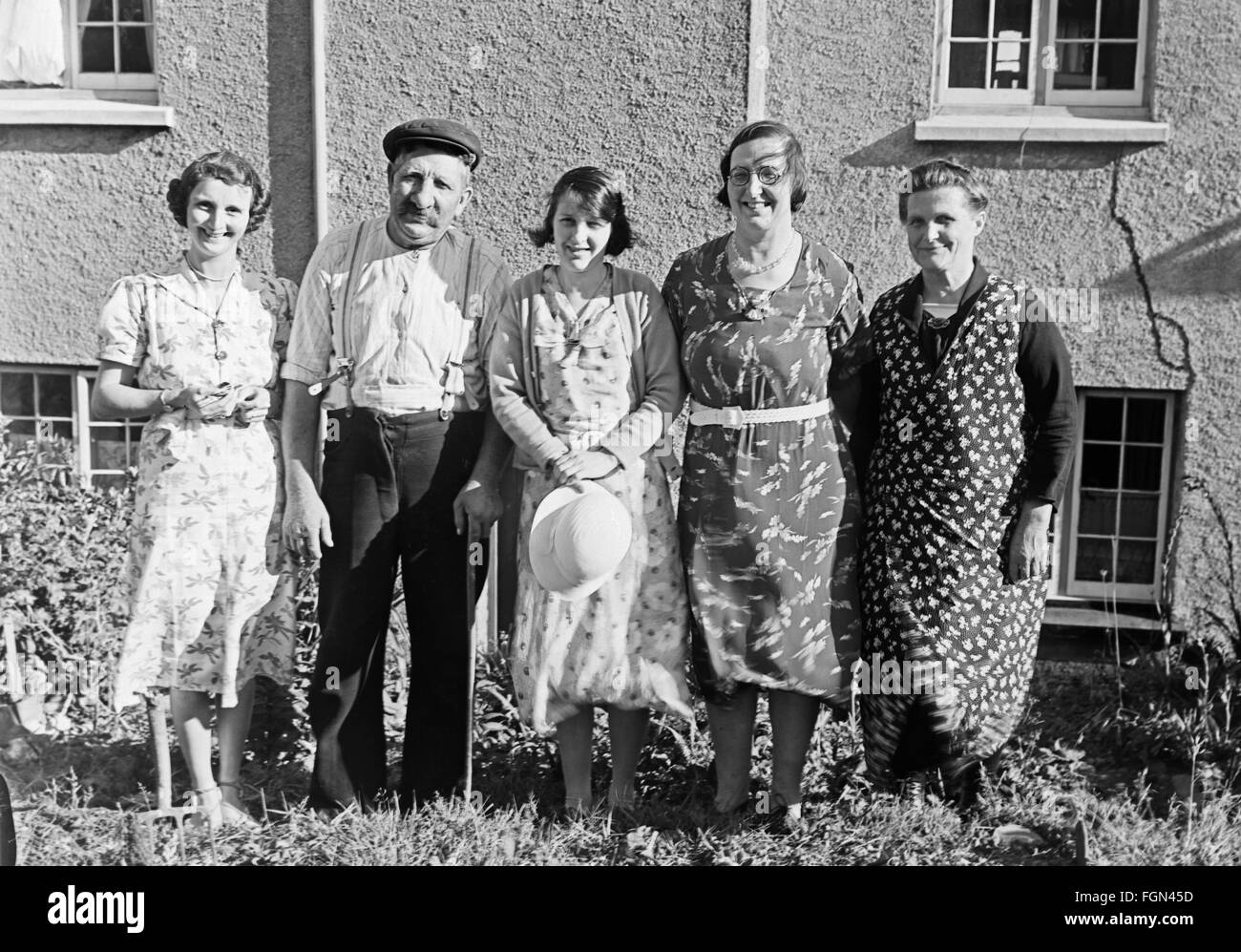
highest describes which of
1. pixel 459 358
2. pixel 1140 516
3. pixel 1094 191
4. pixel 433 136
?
pixel 1094 191

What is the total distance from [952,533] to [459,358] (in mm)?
1609

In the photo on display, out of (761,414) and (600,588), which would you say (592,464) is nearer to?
(600,588)

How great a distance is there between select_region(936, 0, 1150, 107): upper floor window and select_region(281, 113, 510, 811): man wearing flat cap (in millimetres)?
2952

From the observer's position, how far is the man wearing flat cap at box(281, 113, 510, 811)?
3594mm

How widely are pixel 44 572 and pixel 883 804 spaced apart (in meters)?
3.67

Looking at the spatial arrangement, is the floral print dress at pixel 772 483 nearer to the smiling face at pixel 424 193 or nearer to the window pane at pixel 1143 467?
the smiling face at pixel 424 193

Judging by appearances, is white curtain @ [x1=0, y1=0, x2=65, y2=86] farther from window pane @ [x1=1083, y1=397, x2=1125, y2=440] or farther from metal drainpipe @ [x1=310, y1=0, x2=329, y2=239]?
window pane @ [x1=1083, y1=397, x2=1125, y2=440]

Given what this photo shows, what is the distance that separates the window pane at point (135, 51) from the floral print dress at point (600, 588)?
351 cm

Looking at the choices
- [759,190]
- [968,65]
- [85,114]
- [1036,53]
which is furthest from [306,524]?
[1036,53]

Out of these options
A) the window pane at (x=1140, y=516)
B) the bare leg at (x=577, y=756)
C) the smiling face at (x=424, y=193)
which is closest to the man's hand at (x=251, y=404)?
the smiling face at (x=424, y=193)

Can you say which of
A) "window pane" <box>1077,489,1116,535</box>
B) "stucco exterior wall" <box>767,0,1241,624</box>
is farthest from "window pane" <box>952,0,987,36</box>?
"window pane" <box>1077,489,1116,535</box>

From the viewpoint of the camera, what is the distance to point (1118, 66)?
18.0 ft

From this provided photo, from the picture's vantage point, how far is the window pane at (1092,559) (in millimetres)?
5898

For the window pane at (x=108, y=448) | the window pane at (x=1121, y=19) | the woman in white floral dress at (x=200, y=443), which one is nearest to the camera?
the woman in white floral dress at (x=200, y=443)
